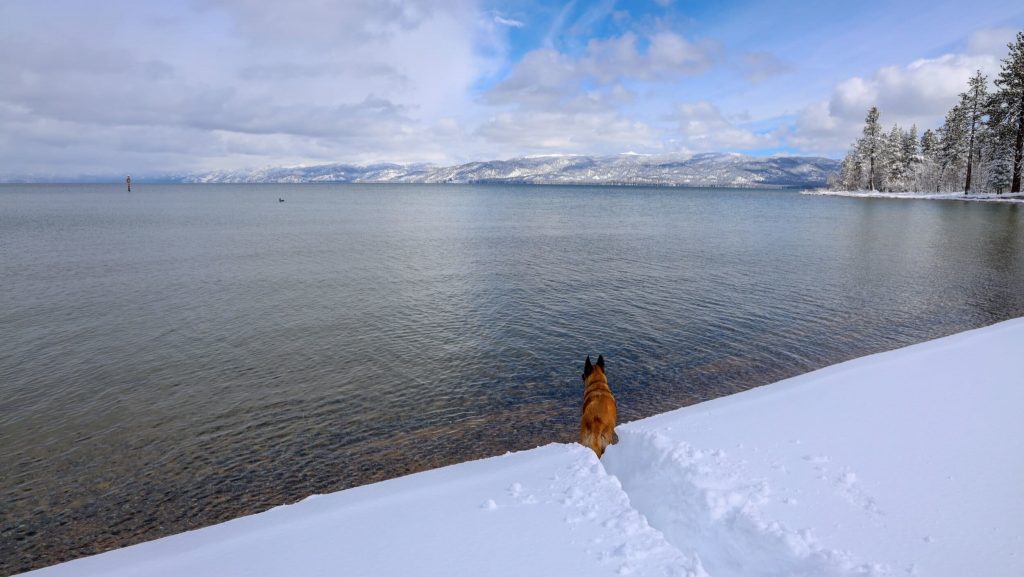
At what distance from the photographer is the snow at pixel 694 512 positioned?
575 centimetres

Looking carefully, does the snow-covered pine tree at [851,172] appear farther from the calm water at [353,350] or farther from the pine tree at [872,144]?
the calm water at [353,350]

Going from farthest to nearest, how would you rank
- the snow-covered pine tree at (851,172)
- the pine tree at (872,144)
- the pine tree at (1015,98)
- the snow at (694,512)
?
1. the snow-covered pine tree at (851,172)
2. the pine tree at (872,144)
3. the pine tree at (1015,98)
4. the snow at (694,512)

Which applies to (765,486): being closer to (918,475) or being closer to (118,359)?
(918,475)

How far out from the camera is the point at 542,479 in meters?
7.73

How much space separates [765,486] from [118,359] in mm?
21027

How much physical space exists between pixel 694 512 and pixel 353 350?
14552mm

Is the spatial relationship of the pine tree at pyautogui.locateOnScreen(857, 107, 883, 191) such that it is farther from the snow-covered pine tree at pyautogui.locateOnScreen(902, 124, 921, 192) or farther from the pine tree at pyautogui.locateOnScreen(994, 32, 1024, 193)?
the pine tree at pyautogui.locateOnScreen(994, 32, 1024, 193)

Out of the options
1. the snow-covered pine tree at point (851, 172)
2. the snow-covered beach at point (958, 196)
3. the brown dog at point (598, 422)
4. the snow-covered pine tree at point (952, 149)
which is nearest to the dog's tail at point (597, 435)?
the brown dog at point (598, 422)

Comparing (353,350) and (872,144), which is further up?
(872,144)

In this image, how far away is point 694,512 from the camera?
6.80 meters

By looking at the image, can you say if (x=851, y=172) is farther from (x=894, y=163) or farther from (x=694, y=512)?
(x=694, y=512)

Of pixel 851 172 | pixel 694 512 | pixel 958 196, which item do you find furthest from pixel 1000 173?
pixel 694 512

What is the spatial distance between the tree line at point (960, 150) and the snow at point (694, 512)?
115 meters

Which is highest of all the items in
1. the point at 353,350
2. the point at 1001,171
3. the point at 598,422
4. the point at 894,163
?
the point at 894,163
